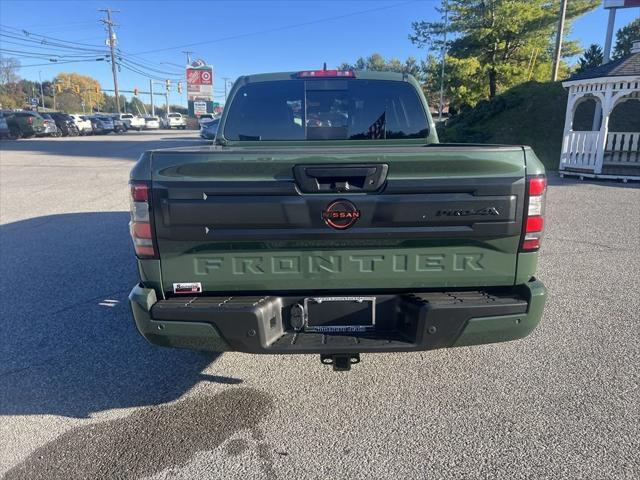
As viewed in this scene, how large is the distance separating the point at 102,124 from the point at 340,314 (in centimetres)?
4979

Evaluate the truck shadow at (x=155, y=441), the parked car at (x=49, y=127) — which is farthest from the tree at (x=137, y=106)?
the truck shadow at (x=155, y=441)

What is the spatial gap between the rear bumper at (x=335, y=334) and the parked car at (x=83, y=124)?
44042 millimetres

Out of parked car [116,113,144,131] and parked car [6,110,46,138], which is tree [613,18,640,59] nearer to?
parked car [6,110,46,138]

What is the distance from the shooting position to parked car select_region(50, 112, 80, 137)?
1495 inches

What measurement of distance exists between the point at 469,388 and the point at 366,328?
1053 mm

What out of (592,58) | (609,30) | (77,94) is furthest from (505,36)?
(77,94)

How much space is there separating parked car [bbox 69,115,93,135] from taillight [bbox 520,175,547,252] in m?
44.9

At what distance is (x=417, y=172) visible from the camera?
245cm

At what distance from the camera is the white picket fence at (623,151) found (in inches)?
520

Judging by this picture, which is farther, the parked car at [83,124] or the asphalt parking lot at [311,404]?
the parked car at [83,124]

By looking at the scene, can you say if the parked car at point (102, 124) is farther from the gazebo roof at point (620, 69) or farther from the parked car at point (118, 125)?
the gazebo roof at point (620, 69)

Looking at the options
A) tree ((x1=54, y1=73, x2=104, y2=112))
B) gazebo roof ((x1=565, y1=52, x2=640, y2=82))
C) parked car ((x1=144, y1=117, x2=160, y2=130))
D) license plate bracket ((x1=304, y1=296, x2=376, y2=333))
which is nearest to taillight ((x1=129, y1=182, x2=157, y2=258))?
license plate bracket ((x1=304, y1=296, x2=376, y2=333))

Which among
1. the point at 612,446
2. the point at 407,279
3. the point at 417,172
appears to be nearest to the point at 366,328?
the point at 407,279

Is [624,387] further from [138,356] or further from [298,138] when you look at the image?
[138,356]
